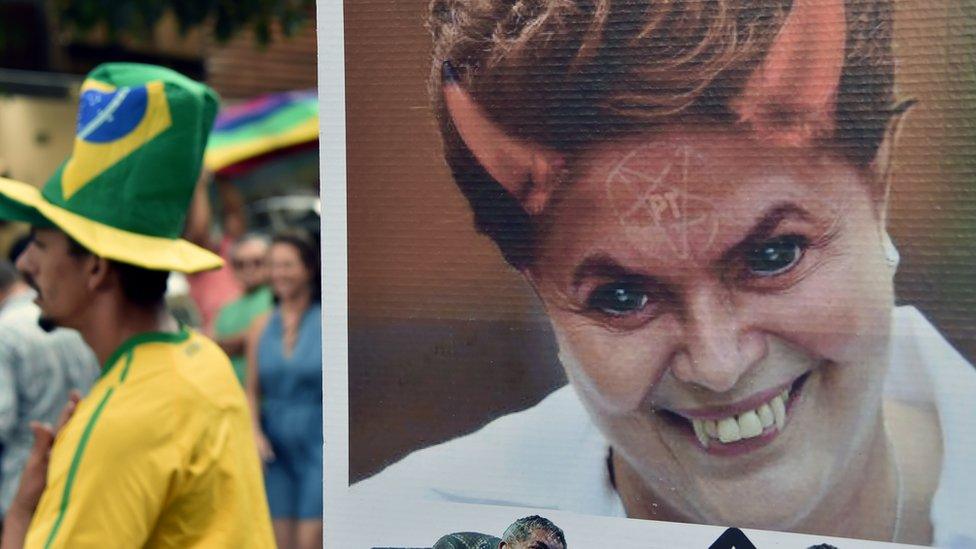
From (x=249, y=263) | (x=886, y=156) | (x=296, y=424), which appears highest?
(x=886, y=156)

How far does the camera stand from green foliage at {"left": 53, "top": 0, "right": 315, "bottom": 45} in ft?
31.8

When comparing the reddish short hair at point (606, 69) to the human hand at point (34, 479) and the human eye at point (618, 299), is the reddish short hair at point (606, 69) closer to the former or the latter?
the human eye at point (618, 299)

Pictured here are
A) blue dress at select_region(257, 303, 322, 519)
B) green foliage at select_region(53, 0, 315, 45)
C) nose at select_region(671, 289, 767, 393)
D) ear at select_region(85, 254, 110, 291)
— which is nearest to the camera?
nose at select_region(671, 289, 767, 393)

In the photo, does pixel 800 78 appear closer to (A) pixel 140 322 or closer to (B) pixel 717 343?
(B) pixel 717 343

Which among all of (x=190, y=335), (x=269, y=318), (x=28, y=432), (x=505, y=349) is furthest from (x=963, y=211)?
(x=269, y=318)

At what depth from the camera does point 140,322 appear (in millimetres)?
3014

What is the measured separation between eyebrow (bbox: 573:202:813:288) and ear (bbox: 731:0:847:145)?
0.26ft

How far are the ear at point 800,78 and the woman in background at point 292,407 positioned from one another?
4.64 m

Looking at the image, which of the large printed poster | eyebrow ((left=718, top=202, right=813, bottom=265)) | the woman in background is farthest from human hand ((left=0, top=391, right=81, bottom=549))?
the woman in background

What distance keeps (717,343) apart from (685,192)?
0.61 ft

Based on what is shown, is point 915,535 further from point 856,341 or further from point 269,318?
point 269,318

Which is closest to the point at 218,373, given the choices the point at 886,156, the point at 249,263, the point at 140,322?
the point at 140,322

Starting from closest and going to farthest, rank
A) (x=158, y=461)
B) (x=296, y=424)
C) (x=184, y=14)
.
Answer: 1. (x=158, y=461)
2. (x=296, y=424)
3. (x=184, y=14)

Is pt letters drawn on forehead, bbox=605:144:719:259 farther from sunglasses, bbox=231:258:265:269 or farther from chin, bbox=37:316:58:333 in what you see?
sunglasses, bbox=231:258:265:269
